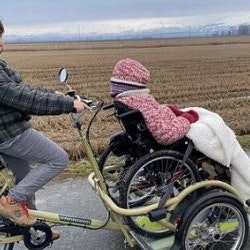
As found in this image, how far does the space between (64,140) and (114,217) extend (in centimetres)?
447

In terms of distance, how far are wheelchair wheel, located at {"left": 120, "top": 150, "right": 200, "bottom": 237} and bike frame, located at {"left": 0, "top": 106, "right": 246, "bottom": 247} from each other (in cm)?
9

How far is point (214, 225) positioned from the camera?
351 centimetres

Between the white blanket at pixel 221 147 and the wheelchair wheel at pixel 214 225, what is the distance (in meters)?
0.19

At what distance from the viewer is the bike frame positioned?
10.6 ft

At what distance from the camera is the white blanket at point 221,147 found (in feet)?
11.2

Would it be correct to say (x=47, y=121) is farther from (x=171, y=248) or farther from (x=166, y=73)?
(x=166, y=73)

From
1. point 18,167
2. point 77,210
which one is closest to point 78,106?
point 18,167

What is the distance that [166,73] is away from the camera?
22.4m

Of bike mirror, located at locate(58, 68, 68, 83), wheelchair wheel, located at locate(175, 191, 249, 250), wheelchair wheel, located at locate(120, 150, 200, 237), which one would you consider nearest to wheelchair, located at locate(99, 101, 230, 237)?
wheelchair wheel, located at locate(120, 150, 200, 237)

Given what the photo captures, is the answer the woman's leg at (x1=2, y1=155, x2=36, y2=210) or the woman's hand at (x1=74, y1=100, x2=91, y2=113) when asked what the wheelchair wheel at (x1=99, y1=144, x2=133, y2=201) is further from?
the woman's hand at (x1=74, y1=100, x2=91, y2=113)

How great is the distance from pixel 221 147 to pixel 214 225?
574mm

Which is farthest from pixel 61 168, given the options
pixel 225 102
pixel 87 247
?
pixel 225 102

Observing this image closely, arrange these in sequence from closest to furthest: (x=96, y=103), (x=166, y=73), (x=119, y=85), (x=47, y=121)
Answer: (x=96, y=103)
(x=119, y=85)
(x=47, y=121)
(x=166, y=73)

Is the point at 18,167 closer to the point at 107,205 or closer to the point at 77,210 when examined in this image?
the point at 107,205
